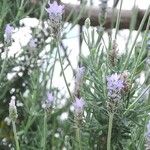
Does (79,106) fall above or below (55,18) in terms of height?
below

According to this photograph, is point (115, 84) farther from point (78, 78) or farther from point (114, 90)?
point (78, 78)

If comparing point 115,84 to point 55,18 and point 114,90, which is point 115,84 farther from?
point 55,18

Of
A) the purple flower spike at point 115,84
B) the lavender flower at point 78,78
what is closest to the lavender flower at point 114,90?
the purple flower spike at point 115,84

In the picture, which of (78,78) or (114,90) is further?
(78,78)

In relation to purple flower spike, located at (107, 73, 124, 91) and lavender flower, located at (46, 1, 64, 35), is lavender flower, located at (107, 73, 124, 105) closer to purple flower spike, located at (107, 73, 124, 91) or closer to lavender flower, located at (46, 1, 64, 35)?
purple flower spike, located at (107, 73, 124, 91)

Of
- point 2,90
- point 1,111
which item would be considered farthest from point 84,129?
point 1,111

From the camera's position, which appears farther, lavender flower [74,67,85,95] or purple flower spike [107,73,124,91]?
lavender flower [74,67,85,95]

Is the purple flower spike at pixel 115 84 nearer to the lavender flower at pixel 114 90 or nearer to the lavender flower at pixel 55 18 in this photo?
the lavender flower at pixel 114 90

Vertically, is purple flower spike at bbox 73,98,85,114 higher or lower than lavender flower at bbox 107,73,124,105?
lower

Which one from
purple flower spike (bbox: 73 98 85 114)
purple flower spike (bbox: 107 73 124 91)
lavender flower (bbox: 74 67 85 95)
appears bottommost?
purple flower spike (bbox: 73 98 85 114)

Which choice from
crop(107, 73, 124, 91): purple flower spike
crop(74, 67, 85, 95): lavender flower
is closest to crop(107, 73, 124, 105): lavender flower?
crop(107, 73, 124, 91): purple flower spike

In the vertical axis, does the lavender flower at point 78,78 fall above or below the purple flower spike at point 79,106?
above

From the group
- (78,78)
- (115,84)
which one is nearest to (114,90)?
(115,84)
